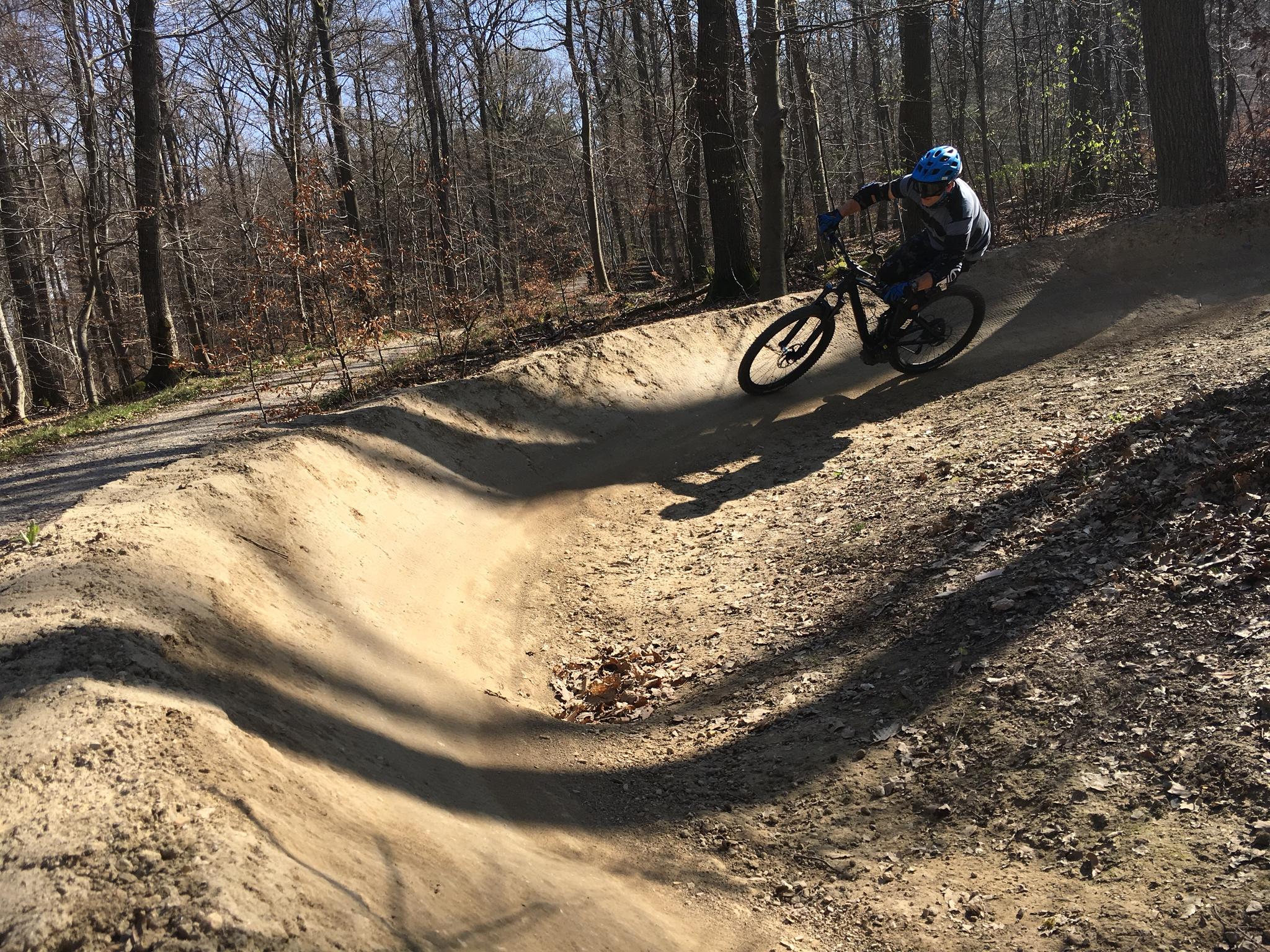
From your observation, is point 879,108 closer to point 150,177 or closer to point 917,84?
point 917,84

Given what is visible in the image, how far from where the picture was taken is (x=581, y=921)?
3330 millimetres

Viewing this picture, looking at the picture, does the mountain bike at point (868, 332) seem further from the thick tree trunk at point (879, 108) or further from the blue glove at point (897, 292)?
the thick tree trunk at point (879, 108)

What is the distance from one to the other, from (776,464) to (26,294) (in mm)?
21817

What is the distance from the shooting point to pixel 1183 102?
39.0 feet

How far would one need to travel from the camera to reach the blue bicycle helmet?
8.22 m

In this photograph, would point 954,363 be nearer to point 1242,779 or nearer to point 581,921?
point 1242,779

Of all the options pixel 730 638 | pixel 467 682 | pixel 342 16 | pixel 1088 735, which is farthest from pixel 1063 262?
pixel 342 16

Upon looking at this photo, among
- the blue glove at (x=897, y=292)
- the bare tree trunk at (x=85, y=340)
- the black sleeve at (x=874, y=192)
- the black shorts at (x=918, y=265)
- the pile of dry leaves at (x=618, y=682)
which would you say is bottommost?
the pile of dry leaves at (x=618, y=682)

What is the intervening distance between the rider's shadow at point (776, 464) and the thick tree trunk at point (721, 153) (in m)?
5.16

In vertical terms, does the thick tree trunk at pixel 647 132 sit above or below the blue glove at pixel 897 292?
above

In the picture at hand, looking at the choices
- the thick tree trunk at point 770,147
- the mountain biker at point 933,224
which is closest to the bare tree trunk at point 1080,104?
the thick tree trunk at point 770,147

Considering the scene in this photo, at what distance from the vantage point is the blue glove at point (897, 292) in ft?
29.8

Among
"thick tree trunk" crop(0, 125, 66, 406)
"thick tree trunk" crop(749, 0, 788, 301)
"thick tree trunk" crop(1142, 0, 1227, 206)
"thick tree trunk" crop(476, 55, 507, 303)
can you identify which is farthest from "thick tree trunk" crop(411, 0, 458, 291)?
"thick tree trunk" crop(1142, 0, 1227, 206)

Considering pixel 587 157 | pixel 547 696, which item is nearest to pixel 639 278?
pixel 587 157
